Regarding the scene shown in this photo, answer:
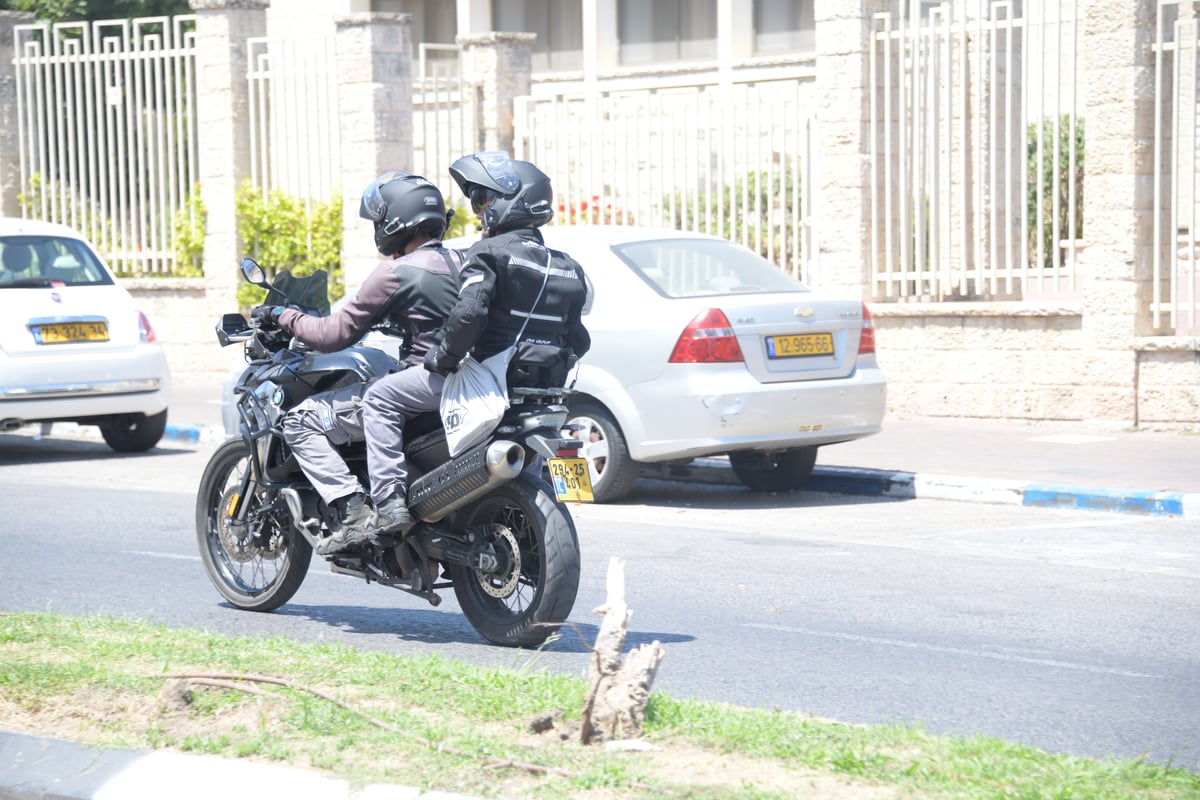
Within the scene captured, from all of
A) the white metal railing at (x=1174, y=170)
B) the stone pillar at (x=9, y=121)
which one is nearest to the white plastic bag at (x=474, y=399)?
the white metal railing at (x=1174, y=170)

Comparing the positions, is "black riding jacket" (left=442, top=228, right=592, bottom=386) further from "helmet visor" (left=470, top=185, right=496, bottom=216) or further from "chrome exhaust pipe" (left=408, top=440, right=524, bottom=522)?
"chrome exhaust pipe" (left=408, top=440, right=524, bottom=522)

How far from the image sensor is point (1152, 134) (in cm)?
1379

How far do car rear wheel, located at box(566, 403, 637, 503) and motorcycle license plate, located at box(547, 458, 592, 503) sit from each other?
412 centimetres

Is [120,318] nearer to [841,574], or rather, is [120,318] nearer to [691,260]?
[691,260]

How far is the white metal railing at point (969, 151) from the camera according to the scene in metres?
14.2

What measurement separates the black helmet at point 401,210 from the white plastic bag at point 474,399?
25.7 inches

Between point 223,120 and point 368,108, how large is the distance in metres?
2.19

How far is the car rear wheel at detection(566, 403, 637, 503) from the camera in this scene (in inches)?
416

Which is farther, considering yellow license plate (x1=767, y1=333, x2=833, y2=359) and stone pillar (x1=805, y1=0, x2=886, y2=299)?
stone pillar (x1=805, y1=0, x2=886, y2=299)

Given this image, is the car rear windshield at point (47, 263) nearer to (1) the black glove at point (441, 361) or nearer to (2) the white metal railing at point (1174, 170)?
(1) the black glove at point (441, 361)

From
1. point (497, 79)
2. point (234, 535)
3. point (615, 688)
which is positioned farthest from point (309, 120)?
point (615, 688)

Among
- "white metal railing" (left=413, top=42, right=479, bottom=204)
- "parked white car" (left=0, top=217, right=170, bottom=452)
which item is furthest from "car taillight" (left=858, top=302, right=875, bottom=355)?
"white metal railing" (left=413, top=42, right=479, bottom=204)

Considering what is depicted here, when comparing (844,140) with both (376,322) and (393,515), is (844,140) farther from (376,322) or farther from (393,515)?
(393,515)

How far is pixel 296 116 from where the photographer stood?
62.4ft
